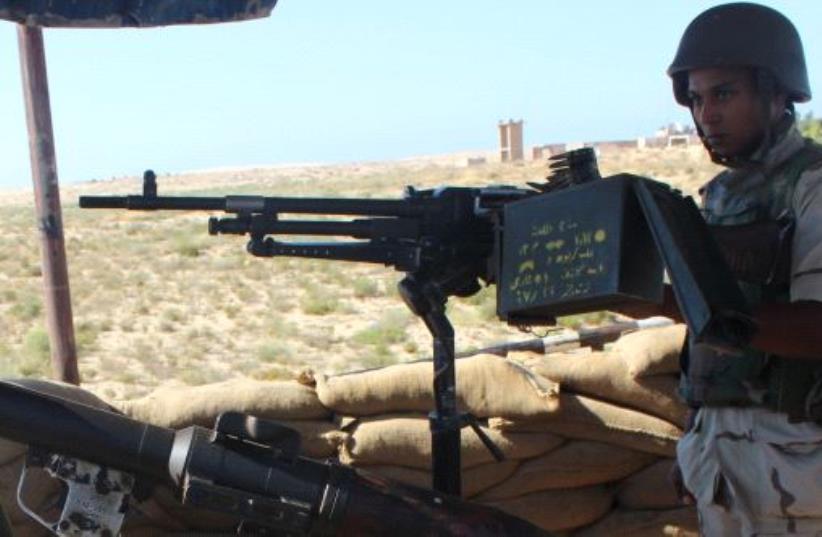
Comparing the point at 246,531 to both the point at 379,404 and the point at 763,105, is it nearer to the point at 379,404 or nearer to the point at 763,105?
the point at 763,105

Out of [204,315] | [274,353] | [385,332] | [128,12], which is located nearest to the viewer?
[128,12]

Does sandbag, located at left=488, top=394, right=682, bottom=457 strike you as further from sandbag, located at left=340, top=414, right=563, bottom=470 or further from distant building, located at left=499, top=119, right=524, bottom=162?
distant building, located at left=499, top=119, right=524, bottom=162

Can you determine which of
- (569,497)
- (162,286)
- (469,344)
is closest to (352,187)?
(162,286)

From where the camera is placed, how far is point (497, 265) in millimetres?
2471

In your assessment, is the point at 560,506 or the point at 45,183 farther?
the point at 45,183

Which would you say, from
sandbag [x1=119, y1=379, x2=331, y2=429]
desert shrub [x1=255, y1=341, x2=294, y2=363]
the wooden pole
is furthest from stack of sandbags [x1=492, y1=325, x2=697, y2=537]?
desert shrub [x1=255, y1=341, x2=294, y2=363]

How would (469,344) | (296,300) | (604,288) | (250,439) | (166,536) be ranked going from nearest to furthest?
(604,288) < (250,439) < (166,536) < (469,344) < (296,300)

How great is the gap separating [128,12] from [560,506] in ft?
7.28

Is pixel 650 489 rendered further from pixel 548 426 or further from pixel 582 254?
pixel 582 254

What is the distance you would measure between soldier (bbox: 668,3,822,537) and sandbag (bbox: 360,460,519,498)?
1488 millimetres

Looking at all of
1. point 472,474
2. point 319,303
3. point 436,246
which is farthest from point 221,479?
point 319,303

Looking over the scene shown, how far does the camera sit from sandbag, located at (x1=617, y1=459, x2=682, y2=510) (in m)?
4.19

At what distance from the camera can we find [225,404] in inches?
159

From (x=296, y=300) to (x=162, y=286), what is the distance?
2.44 m
